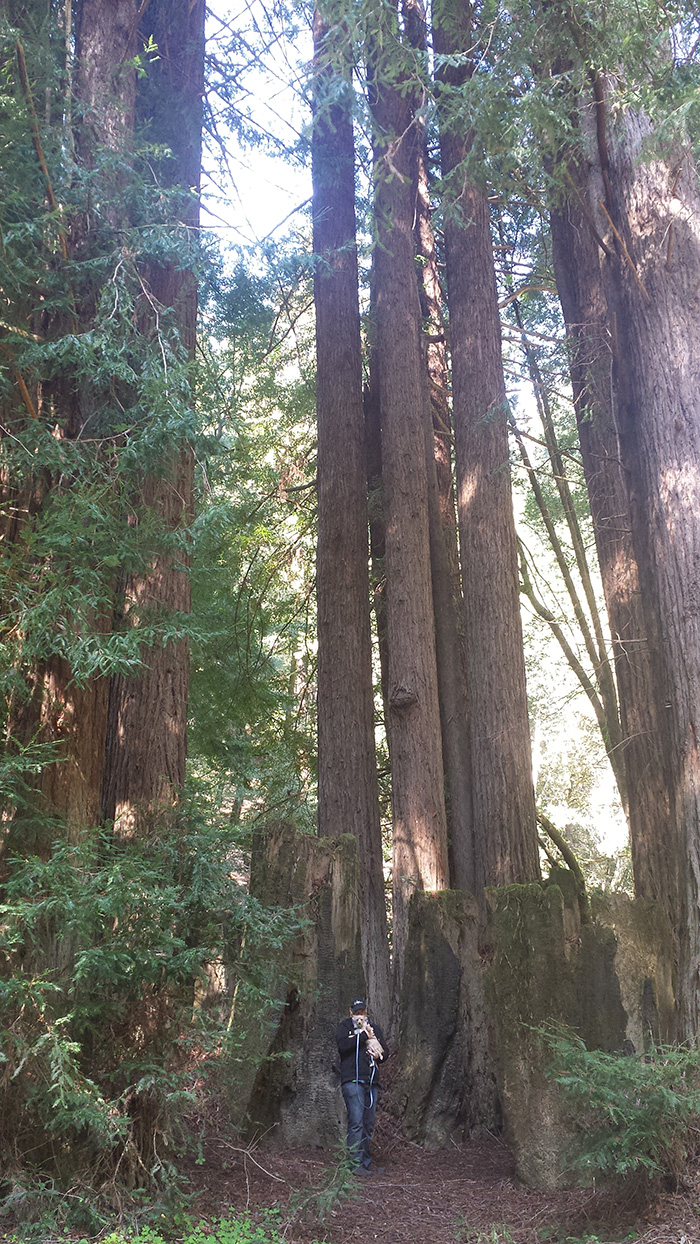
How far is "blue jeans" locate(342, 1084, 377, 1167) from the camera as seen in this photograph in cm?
667

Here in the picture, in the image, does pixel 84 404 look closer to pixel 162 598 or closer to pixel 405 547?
pixel 162 598

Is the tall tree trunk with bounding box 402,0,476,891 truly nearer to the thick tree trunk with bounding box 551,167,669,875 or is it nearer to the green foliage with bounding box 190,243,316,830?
the green foliage with bounding box 190,243,316,830

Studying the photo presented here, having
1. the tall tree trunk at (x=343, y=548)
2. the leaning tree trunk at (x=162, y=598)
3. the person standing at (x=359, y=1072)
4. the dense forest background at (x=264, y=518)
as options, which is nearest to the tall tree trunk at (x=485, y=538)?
the dense forest background at (x=264, y=518)

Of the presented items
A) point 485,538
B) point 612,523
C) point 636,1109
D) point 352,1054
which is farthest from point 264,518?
point 636,1109

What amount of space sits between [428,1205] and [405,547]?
6699 mm

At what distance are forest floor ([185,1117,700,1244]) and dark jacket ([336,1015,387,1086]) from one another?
58cm

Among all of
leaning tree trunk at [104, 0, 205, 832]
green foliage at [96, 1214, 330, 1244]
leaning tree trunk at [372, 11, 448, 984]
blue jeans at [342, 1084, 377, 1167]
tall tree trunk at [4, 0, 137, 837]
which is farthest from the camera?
leaning tree trunk at [372, 11, 448, 984]

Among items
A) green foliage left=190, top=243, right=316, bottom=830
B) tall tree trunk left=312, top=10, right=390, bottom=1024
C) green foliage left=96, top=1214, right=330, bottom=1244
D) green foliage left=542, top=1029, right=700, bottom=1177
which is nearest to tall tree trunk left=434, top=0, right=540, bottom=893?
tall tree trunk left=312, top=10, right=390, bottom=1024

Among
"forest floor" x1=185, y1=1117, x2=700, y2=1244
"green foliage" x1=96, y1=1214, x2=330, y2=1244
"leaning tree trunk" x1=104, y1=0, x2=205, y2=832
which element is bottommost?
"forest floor" x1=185, y1=1117, x2=700, y2=1244

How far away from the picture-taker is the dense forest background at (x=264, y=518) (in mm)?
4965

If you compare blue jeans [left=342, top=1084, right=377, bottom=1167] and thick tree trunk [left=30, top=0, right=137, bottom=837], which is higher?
thick tree trunk [left=30, top=0, right=137, bottom=837]

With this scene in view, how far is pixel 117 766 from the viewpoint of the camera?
6625mm

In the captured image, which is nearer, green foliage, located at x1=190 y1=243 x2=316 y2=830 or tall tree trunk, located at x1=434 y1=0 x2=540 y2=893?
tall tree trunk, located at x1=434 y1=0 x2=540 y2=893

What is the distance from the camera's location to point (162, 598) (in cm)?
697
